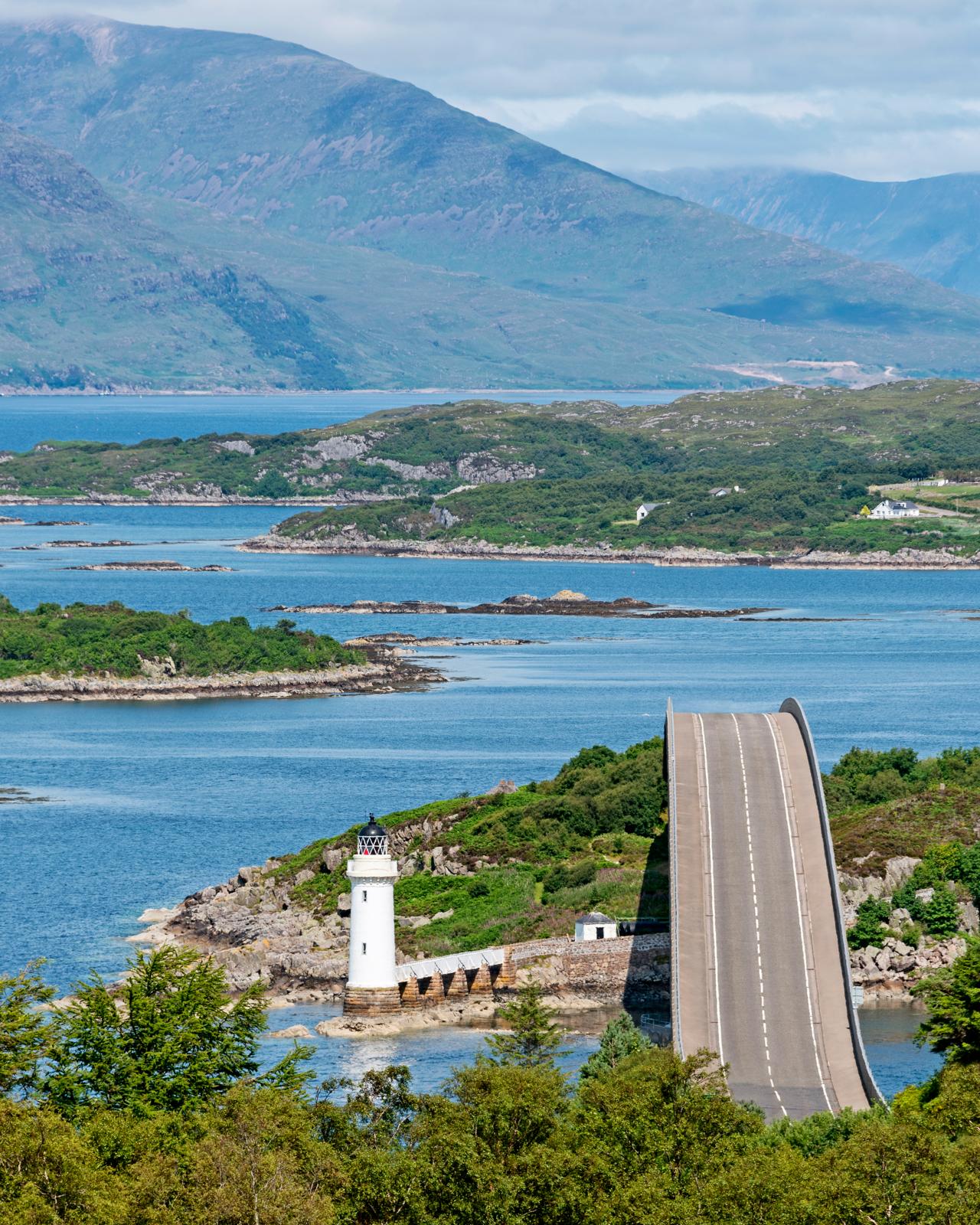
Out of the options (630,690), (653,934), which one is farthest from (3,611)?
(653,934)

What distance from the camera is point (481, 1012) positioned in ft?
203

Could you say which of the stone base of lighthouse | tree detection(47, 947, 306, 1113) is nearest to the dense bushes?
the stone base of lighthouse

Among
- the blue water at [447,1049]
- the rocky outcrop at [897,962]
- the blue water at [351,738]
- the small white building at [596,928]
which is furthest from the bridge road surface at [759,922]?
the rocky outcrop at [897,962]

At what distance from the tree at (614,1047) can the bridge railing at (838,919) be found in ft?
15.5

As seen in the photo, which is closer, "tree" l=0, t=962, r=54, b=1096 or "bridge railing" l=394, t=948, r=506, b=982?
"tree" l=0, t=962, r=54, b=1096

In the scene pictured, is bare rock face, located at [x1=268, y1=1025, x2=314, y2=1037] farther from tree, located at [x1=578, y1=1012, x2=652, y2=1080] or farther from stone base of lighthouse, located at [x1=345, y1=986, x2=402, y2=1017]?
tree, located at [x1=578, y1=1012, x2=652, y2=1080]

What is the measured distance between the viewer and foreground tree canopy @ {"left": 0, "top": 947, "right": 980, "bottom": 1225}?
112ft

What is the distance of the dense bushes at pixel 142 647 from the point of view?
15175 cm

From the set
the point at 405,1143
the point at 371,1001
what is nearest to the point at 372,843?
the point at 371,1001

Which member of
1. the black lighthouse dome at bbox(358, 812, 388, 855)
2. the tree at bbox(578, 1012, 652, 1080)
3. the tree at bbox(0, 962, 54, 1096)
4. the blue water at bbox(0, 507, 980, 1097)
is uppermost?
the black lighthouse dome at bbox(358, 812, 388, 855)

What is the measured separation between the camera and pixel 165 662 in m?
153

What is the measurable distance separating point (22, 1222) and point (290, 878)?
151 ft

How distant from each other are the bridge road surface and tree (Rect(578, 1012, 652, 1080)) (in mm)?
1010

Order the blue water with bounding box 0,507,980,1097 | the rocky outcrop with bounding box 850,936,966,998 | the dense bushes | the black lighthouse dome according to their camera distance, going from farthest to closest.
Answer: the dense bushes < the blue water with bounding box 0,507,980,1097 < the rocky outcrop with bounding box 850,936,966,998 < the black lighthouse dome
